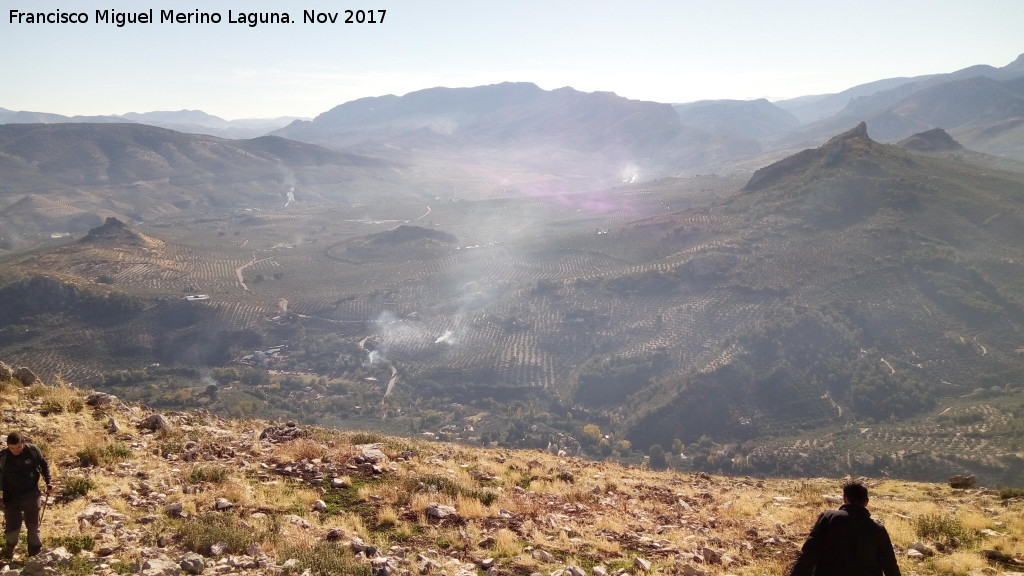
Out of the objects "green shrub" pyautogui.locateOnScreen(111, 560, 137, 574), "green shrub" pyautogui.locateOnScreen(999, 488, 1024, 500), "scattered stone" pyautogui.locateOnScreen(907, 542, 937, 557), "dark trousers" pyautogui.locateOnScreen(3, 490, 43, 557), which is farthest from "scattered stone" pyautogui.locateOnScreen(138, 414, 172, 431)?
"green shrub" pyautogui.locateOnScreen(999, 488, 1024, 500)

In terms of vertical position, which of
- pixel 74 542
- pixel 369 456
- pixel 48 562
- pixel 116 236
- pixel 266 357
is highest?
pixel 116 236

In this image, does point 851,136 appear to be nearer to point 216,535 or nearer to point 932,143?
point 932,143

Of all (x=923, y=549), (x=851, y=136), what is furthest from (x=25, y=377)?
(x=851, y=136)

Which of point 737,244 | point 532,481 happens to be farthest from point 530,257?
point 532,481

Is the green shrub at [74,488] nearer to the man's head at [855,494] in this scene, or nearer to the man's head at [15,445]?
the man's head at [15,445]

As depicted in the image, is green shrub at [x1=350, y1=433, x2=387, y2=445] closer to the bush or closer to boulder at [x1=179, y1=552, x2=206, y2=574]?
boulder at [x1=179, y1=552, x2=206, y2=574]

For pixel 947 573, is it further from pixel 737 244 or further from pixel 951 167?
pixel 951 167
